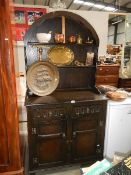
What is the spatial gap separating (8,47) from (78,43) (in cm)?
107

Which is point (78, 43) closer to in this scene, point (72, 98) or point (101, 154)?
point (72, 98)

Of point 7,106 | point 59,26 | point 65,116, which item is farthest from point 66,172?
point 59,26

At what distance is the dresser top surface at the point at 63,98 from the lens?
1.89 meters

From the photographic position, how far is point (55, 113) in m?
1.90

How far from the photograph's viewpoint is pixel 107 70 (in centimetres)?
394

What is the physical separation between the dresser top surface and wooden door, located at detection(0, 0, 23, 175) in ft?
0.93

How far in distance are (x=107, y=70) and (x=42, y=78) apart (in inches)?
87.2

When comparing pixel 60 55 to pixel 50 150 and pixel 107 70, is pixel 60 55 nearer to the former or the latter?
Answer: pixel 50 150

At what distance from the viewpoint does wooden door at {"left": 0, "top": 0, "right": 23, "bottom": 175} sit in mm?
1383

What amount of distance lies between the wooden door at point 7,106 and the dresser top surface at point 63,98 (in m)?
0.28

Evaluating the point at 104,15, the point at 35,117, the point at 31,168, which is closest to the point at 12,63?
the point at 35,117

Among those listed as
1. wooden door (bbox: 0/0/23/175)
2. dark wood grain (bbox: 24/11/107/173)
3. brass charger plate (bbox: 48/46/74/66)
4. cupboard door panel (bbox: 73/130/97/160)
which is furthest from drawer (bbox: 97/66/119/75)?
wooden door (bbox: 0/0/23/175)

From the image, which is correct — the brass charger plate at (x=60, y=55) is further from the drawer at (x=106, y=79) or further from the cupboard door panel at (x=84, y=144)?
the drawer at (x=106, y=79)

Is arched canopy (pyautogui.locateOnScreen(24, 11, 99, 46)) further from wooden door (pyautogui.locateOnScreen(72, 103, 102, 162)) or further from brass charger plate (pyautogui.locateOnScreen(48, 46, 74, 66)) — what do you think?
wooden door (pyautogui.locateOnScreen(72, 103, 102, 162))
